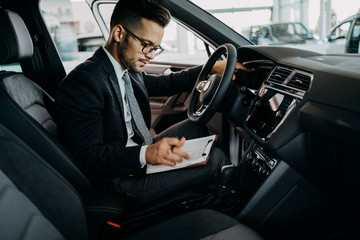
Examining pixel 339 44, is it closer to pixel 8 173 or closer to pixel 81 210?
pixel 81 210

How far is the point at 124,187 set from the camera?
135 cm

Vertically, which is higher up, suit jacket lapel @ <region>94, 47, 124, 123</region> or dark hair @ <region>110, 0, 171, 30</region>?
dark hair @ <region>110, 0, 171, 30</region>

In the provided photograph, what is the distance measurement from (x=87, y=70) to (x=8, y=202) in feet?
2.14

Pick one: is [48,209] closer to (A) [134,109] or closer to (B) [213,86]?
(A) [134,109]

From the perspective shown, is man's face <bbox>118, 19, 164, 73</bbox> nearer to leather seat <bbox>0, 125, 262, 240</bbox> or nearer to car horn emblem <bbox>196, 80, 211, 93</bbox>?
car horn emblem <bbox>196, 80, 211, 93</bbox>

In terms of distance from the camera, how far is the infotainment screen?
3.61 feet

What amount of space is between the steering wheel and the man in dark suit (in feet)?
0.65

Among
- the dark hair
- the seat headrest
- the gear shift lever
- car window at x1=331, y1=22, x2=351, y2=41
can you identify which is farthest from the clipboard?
car window at x1=331, y1=22, x2=351, y2=41

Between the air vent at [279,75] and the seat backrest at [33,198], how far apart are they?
84 cm

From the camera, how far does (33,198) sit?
953mm

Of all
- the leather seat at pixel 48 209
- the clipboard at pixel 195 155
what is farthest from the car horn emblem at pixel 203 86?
the leather seat at pixel 48 209

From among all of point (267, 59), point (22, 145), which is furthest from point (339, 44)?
point (22, 145)

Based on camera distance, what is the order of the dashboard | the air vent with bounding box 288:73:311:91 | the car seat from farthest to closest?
the car seat < the air vent with bounding box 288:73:311:91 < the dashboard

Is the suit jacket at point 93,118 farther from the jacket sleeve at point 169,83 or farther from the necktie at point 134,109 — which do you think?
the jacket sleeve at point 169,83
